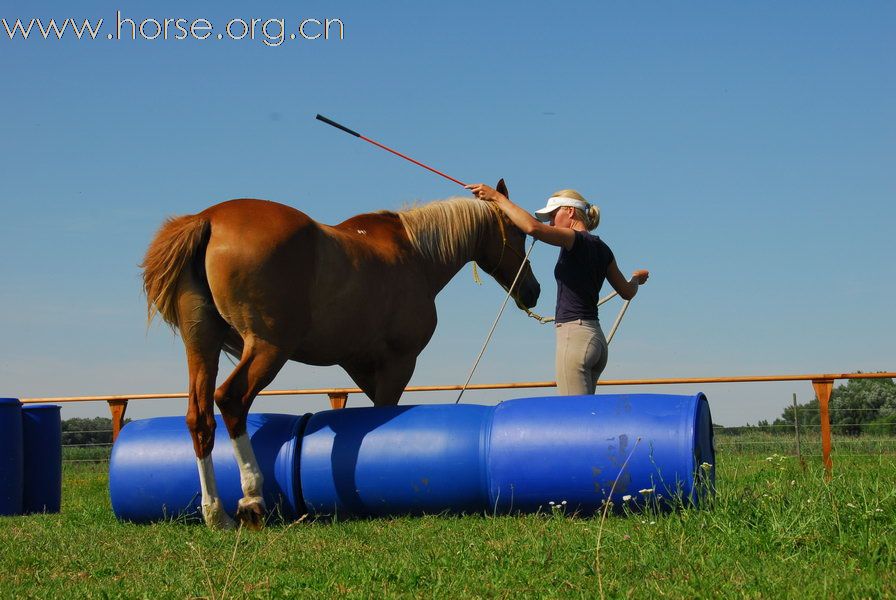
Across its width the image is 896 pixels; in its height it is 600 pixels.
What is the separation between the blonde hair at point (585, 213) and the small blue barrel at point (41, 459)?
5161mm

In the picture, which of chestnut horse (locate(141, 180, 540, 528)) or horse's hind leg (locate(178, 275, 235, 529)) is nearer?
chestnut horse (locate(141, 180, 540, 528))

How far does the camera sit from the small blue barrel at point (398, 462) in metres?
5.11

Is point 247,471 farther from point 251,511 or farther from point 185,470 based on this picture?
point 185,470

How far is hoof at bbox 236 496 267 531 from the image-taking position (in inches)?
204

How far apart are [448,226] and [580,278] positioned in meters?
1.48

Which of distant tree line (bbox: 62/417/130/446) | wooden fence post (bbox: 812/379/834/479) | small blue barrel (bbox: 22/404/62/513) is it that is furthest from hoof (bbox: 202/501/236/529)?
distant tree line (bbox: 62/417/130/446)

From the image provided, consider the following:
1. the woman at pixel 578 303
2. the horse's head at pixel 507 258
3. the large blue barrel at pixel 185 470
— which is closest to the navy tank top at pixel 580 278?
the woman at pixel 578 303

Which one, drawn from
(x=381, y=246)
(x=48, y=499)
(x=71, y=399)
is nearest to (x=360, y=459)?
(x=381, y=246)

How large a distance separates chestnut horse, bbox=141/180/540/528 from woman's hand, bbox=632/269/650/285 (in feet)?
4.98

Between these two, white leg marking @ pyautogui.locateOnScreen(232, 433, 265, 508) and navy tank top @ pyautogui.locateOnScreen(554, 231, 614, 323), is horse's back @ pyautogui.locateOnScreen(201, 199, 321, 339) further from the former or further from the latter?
navy tank top @ pyautogui.locateOnScreen(554, 231, 614, 323)

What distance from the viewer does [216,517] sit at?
5.25m

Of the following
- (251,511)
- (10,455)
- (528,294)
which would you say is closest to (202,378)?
(251,511)

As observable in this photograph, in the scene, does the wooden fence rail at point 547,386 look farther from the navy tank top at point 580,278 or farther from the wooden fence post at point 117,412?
the navy tank top at point 580,278

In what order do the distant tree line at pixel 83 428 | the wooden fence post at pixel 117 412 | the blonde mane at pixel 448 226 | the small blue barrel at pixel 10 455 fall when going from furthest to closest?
the distant tree line at pixel 83 428 → the wooden fence post at pixel 117 412 → the small blue barrel at pixel 10 455 → the blonde mane at pixel 448 226
